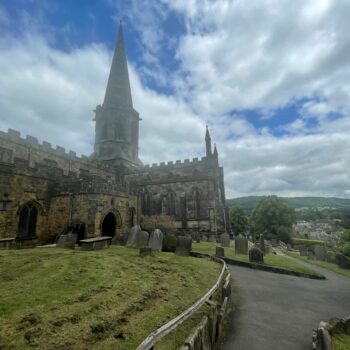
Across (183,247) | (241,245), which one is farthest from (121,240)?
(241,245)

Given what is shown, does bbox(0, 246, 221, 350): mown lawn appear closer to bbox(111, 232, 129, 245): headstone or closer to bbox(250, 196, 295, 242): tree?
bbox(111, 232, 129, 245): headstone

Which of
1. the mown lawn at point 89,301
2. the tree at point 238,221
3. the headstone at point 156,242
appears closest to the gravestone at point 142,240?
the headstone at point 156,242

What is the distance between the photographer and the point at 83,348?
308 centimetres

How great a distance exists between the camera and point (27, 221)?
585 inches

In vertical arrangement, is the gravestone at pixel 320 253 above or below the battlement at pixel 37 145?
below

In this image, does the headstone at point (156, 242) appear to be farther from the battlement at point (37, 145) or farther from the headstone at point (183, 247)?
the battlement at point (37, 145)

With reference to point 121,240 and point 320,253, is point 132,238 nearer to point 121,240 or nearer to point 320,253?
point 121,240

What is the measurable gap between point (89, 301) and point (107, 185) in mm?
12517

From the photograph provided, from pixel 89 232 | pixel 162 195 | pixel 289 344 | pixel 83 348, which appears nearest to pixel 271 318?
pixel 289 344

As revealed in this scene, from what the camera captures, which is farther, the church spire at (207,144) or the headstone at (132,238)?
the church spire at (207,144)

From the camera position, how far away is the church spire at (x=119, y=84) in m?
36.2

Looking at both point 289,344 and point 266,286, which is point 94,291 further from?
point 266,286

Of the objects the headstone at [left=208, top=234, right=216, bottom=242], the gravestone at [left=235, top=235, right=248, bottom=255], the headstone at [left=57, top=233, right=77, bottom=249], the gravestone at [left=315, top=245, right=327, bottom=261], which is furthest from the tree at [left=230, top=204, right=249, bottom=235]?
the headstone at [left=57, top=233, right=77, bottom=249]

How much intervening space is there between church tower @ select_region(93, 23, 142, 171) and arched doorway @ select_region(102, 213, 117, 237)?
16973mm
